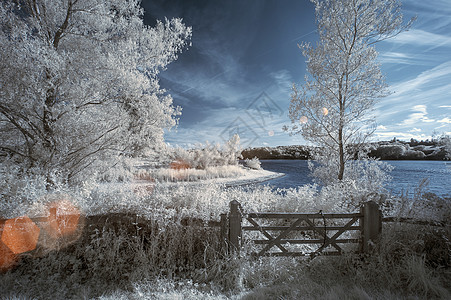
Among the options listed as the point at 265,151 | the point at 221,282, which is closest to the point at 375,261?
the point at 221,282

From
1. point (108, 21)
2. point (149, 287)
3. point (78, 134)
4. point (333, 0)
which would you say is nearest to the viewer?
point (149, 287)

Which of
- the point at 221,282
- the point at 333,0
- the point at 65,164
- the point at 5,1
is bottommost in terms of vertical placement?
the point at 221,282

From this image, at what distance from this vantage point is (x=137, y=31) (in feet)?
22.0

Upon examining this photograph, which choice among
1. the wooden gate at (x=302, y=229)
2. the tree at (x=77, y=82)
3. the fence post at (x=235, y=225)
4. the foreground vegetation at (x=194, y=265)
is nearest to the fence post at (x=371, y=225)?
the wooden gate at (x=302, y=229)

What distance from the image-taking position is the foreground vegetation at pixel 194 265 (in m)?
3.12

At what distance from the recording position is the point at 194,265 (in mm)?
3842

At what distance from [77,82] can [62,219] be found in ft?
12.3

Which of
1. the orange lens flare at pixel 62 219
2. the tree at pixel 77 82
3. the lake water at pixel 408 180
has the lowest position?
the lake water at pixel 408 180

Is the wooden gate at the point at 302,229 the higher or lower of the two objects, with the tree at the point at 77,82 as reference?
lower

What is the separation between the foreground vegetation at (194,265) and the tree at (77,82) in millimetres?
2294

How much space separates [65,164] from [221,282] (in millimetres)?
5456

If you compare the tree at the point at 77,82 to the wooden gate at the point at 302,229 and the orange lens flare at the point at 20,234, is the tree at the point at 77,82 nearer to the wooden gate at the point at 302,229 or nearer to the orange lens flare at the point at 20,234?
the orange lens flare at the point at 20,234

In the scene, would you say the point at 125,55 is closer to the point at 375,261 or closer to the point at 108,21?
the point at 108,21

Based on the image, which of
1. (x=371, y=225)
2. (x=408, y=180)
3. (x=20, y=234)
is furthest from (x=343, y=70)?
(x=408, y=180)
